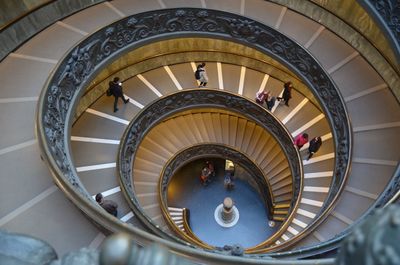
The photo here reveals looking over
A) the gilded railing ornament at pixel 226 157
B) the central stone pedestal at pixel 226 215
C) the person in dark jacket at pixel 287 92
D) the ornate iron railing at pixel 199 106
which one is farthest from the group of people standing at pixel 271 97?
the central stone pedestal at pixel 226 215

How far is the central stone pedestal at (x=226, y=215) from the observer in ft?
39.9

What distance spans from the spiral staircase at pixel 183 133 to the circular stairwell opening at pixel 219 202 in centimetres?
109

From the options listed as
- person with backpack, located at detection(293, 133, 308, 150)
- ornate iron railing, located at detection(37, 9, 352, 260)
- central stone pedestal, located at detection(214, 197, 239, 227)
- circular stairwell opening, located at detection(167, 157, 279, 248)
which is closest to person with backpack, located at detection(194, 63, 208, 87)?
ornate iron railing, located at detection(37, 9, 352, 260)

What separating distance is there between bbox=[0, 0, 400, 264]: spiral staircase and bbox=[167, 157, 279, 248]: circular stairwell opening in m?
1.09

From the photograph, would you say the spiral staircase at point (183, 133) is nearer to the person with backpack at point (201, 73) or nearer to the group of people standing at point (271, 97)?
the group of people standing at point (271, 97)

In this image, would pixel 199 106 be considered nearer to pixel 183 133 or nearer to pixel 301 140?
pixel 183 133

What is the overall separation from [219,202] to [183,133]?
3166mm

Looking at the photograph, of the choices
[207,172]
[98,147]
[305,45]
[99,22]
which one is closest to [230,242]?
[207,172]

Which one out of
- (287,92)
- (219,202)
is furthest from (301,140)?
(219,202)

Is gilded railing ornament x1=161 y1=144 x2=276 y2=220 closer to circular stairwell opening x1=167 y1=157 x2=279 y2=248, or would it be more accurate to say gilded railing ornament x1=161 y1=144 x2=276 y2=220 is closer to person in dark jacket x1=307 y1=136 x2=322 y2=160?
circular stairwell opening x1=167 y1=157 x2=279 y2=248

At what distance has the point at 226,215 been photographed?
12.4 m

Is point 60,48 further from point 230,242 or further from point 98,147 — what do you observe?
point 230,242

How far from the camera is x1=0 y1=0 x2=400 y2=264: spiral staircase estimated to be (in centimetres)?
532

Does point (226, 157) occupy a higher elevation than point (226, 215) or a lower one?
higher
